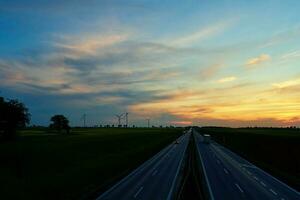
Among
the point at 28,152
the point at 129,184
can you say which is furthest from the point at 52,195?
the point at 28,152

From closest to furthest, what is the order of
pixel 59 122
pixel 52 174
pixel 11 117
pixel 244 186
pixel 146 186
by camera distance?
pixel 146 186 < pixel 244 186 < pixel 52 174 < pixel 11 117 < pixel 59 122

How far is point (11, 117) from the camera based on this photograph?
73.6 m

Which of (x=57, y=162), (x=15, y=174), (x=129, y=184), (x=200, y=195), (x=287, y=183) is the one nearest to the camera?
(x=200, y=195)

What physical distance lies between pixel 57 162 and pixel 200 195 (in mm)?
28676

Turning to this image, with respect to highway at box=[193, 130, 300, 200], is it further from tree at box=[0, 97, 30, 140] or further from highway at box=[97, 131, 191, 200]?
tree at box=[0, 97, 30, 140]

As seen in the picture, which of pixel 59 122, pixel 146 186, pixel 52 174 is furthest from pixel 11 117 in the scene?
pixel 59 122

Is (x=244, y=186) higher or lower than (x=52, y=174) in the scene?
lower

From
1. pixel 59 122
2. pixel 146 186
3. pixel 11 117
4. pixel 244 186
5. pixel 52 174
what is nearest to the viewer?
pixel 146 186

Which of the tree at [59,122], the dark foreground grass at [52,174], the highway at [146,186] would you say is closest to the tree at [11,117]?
the dark foreground grass at [52,174]

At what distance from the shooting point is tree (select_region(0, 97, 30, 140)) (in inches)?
2872

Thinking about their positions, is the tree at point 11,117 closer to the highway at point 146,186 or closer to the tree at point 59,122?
the highway at point 146,186

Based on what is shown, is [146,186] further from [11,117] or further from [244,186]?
[11,117]

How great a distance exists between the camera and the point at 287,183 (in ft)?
134

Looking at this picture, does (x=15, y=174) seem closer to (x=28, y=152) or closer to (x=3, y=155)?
(x=3, y=155)
